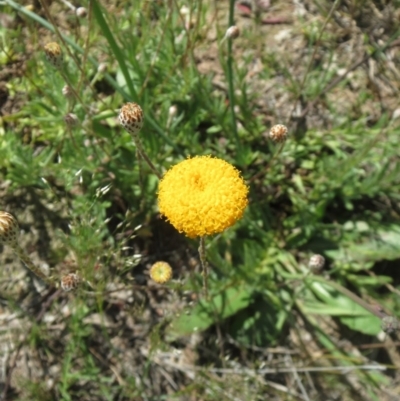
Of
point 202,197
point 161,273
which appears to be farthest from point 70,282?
point 202,197

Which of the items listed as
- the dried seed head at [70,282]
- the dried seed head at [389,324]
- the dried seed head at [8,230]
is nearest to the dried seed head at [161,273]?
the dried seed head at [70,282]

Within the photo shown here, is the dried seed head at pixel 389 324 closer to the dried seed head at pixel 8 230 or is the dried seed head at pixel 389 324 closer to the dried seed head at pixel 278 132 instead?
the dried seed head at pixel 278 132

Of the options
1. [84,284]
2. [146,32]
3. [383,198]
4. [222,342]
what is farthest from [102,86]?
[383,198]

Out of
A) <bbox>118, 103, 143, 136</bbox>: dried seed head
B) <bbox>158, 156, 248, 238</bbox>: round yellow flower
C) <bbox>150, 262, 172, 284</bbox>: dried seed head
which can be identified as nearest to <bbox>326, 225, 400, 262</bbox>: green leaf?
<bbox>150, 262, 172, 284</bbox>: dried seed head

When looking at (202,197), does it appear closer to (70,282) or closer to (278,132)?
(278,132)

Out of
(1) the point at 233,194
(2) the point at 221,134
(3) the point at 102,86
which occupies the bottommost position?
(2) the point at 221,134

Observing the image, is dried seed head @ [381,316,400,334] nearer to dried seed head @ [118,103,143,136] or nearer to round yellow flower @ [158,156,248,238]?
round yellow flower @ [158,156,248,238]

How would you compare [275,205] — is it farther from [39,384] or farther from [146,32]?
[39,384]
